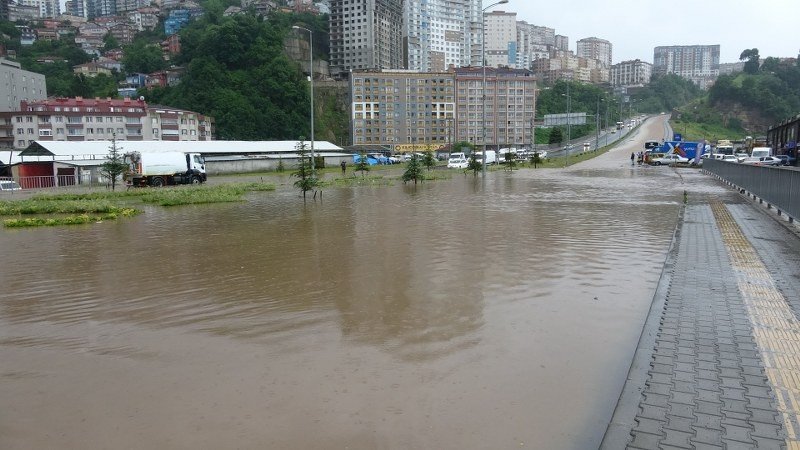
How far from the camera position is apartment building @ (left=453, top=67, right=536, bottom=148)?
125250 millimetres

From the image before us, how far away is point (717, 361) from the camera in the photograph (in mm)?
5520

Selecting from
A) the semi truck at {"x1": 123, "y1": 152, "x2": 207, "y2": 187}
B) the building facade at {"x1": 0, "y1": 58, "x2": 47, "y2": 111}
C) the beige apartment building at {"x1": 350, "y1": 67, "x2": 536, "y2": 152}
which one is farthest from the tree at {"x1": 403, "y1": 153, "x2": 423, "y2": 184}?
the building facade at {"x1": 0, "y1": 58, "x2": 47, "y2": 111}

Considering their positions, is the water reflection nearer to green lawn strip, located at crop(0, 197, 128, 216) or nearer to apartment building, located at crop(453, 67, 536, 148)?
green lawn strip, located at crop(0, 197, 128, 216)

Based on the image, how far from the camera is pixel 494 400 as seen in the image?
16.3 feet

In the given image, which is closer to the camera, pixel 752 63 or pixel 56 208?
pixel 56 208

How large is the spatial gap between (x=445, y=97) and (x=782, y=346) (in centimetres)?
12214

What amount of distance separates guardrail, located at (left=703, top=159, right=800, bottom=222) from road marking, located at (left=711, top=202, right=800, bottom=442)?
15.7ft

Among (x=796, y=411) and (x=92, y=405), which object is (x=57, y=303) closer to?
(x=92, y=405)

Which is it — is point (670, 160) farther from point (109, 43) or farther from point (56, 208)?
point (109, 43)

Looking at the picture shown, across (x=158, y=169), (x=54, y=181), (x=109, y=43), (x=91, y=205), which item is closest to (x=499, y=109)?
(x=158, y=169)

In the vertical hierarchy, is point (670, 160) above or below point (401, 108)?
below

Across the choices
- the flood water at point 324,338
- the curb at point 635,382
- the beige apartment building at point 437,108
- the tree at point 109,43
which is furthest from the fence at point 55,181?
the tree at point 109,43

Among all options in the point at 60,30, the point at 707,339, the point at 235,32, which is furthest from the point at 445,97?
the point at 60,30

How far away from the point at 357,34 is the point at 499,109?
49780mm
